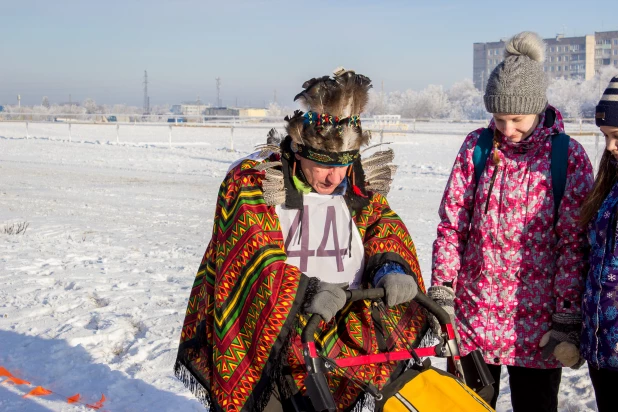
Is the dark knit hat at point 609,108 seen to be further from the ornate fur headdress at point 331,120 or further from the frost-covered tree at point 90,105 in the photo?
the frost-covered tree at point 90,105

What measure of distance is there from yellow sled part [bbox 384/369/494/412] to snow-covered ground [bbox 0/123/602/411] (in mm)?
2043

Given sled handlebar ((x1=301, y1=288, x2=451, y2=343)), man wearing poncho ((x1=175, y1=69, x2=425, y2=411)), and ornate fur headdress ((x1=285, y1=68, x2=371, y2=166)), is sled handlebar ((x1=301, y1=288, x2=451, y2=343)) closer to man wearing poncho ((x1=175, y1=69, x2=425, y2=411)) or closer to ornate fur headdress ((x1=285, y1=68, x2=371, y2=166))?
man wearing poncho ((x1=175, y1=69, x2=425, y2=411))

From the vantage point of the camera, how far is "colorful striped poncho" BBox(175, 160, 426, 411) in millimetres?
2787

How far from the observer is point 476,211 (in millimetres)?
3031

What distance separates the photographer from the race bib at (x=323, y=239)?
3.03 meters

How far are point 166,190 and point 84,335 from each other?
8046 mm

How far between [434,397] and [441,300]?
0.60 meters

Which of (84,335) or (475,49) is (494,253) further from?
(475,49)

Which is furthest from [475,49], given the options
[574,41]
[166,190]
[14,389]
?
[14,389]

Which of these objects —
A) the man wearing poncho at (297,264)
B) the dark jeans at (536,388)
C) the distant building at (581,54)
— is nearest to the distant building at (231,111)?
the distant building at (581,54)

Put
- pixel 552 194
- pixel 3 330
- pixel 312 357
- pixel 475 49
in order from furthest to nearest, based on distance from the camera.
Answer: pixel 475 49, pixel 3 330, pixel 552 194, pixel 312 357

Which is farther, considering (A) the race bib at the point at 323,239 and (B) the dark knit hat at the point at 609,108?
(A) the race bib at the point at 323,239

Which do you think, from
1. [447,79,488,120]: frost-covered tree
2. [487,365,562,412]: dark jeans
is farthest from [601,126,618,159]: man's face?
[447,79,488,120]: frost-covered tree

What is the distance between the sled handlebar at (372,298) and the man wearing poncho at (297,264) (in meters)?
0.05
